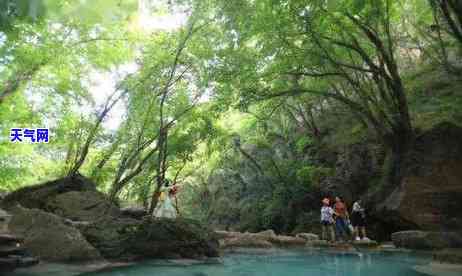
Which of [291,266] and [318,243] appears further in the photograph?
[318,243]

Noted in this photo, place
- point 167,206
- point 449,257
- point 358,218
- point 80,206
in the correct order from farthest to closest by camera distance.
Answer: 1. point 358,218
2. point 80,206
3. point 167,206
4. point 449,257

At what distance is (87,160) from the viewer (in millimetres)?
27000

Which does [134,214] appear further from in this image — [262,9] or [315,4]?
[315,4]

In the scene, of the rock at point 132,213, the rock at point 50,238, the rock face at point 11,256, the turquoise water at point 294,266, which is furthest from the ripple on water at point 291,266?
the rock at point 132,213

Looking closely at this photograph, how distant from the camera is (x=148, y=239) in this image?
34.4ft

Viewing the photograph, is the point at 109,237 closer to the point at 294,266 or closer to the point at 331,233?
the point at 294,266

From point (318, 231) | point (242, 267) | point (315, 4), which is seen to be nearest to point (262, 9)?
point (315, 4)

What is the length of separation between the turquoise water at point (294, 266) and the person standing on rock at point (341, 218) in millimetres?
3824

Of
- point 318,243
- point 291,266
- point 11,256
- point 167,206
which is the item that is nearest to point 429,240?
point 318,243

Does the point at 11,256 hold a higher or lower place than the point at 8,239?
lower

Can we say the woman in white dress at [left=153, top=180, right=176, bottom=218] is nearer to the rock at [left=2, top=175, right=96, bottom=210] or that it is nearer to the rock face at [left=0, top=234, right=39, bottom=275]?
the rock at [left=2, top=175, right=96, bottom=210]

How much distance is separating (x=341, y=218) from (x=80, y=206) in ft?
35.7

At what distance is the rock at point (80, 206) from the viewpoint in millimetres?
15758

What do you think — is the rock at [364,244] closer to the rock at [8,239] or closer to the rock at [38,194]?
the rock at [38,194]
